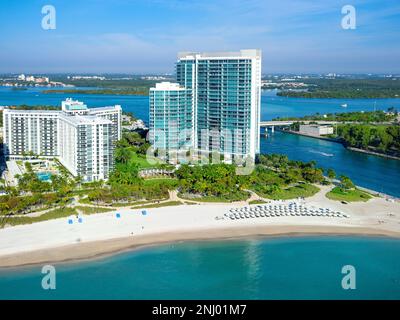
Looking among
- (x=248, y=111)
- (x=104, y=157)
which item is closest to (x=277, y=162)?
(x=248, y=111)

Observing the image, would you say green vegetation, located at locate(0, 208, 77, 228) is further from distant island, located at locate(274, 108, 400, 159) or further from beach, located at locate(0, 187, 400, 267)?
distant island, located at locate(274, 108, 400, 159)

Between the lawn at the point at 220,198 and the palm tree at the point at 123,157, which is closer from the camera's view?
the lawn at the point at 220,198

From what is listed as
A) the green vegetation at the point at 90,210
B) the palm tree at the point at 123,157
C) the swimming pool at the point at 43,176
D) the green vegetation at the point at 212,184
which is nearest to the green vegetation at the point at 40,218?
the green vegetation at the point at 90,210

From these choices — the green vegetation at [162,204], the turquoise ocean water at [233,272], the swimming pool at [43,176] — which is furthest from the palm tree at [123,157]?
the turquoise ocean water at [233,272]

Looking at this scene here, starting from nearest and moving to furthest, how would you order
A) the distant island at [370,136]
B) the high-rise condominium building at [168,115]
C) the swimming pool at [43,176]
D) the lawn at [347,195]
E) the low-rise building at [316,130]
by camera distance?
1. the lawn at [347,195]
2. the swimming pool at [43,176]
3. the high-rise condominium building at [168,115]
4. the distant island at [370,136]
5. the low-rise building at [316,130]

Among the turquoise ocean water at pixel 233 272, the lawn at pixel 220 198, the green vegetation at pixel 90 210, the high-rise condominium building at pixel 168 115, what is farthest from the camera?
the high-rise condominium building at pixel 168 115

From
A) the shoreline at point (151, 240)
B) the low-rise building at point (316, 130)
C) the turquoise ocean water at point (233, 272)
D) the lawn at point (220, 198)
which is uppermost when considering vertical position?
the low-rise building at point (316, 130)

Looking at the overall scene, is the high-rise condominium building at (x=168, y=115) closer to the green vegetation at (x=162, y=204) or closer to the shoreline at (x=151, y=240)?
the green vegetation at (x=162, y=204)

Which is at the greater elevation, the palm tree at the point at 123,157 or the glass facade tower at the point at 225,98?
the glass facade tower at the point at 225,98
